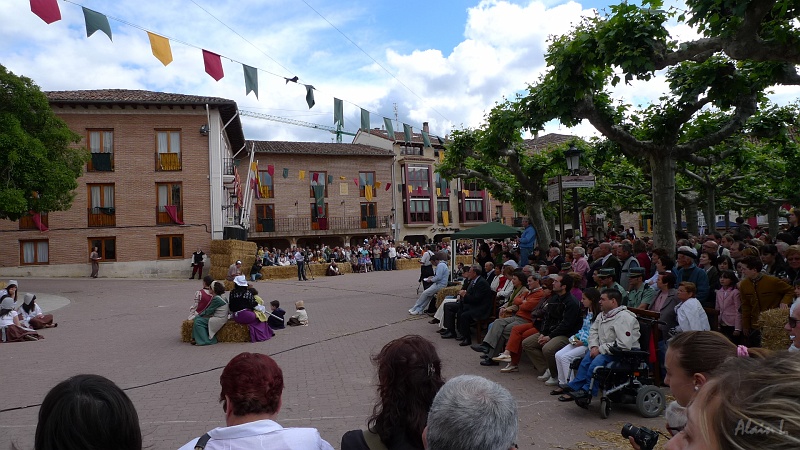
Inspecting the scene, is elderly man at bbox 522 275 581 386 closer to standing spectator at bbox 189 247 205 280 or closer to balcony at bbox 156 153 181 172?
standing spectator at bbox 189 247 205 280

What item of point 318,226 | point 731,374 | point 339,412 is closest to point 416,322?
point 339,412

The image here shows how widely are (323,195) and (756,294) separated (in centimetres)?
4124

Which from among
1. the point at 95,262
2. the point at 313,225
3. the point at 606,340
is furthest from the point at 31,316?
the point at 313,225

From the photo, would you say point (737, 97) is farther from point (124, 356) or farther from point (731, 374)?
point (124, 356)

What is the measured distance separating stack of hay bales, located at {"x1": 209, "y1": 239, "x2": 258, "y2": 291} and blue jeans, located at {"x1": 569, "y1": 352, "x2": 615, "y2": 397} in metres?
24.4

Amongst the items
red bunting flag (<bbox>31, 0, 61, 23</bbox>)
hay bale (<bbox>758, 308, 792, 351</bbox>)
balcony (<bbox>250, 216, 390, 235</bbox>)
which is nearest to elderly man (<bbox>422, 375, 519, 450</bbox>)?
hay bale (<bbox>758, 308, 792, 351</bbox>)

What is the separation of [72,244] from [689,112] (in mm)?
31973

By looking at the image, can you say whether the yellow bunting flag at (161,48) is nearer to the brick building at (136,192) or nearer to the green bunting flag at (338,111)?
the green bunting flag at (338,111)

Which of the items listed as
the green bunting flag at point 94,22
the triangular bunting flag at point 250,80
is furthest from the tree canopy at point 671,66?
the green bunting flag at point 94,22

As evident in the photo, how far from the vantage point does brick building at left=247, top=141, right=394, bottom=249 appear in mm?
47562

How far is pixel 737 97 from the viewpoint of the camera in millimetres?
11086

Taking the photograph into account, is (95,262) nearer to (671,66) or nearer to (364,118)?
(364,118)

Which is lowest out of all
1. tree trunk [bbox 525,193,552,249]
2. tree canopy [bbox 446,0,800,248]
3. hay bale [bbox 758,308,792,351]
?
hay bale [bbox 758,308,792,351]

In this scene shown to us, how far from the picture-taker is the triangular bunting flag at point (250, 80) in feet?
43.5
